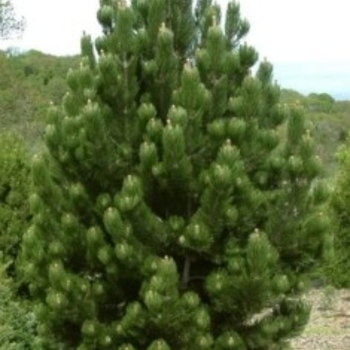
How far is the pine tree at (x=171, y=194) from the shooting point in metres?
5.46

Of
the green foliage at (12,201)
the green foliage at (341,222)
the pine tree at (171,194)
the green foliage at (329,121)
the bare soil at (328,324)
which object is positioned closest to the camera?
the pine tree at (171,194)

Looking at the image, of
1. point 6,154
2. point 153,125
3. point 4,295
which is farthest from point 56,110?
point 6,154

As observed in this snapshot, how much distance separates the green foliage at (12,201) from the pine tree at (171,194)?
9.17ft

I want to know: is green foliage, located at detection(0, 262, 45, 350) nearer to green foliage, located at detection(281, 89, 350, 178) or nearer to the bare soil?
the bare soil

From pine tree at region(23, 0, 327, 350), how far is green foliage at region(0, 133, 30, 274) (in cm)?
280

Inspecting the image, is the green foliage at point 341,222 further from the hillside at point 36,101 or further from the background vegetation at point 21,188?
the hillside at point 36,101

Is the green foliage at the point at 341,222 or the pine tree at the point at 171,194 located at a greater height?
the pine tree at the point at 171,194

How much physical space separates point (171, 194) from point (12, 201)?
3543 mm

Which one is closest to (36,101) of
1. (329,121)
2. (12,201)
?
(329,121)

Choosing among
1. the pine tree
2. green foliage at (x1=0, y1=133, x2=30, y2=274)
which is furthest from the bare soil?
the pine tree

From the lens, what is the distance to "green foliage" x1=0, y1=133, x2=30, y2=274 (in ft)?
28.8

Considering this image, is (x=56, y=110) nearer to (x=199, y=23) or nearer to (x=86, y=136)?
(x=86, y=136)

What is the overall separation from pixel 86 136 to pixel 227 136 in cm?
92

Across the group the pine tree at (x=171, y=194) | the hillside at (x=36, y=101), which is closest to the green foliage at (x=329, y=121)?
the hillside at (x=36, y=101)
